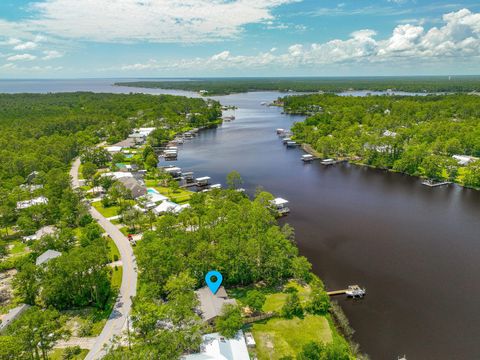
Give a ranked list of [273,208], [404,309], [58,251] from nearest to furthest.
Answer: [404,309], [58,251], [273,208]

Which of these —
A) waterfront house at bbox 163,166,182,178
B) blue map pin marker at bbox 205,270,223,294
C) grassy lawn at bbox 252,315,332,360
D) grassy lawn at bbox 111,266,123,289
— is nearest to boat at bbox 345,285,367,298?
grassy lawn at bbox 252,315,332,360

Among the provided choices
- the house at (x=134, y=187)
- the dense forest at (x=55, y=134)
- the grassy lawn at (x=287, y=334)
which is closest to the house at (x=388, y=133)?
the dense forest at (x=55, y=134)

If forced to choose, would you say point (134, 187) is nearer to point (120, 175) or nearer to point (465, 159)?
point (120, 175)

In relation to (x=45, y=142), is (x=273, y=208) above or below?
below

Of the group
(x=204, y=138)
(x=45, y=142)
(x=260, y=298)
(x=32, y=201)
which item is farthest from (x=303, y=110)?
(x=260, y=298)

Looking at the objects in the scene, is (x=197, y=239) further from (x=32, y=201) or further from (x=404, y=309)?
(x=32, y=201)

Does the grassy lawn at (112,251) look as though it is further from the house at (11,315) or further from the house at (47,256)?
the house at (11,315)

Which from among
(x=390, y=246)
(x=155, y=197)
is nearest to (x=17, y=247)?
(x=155, y=197)
